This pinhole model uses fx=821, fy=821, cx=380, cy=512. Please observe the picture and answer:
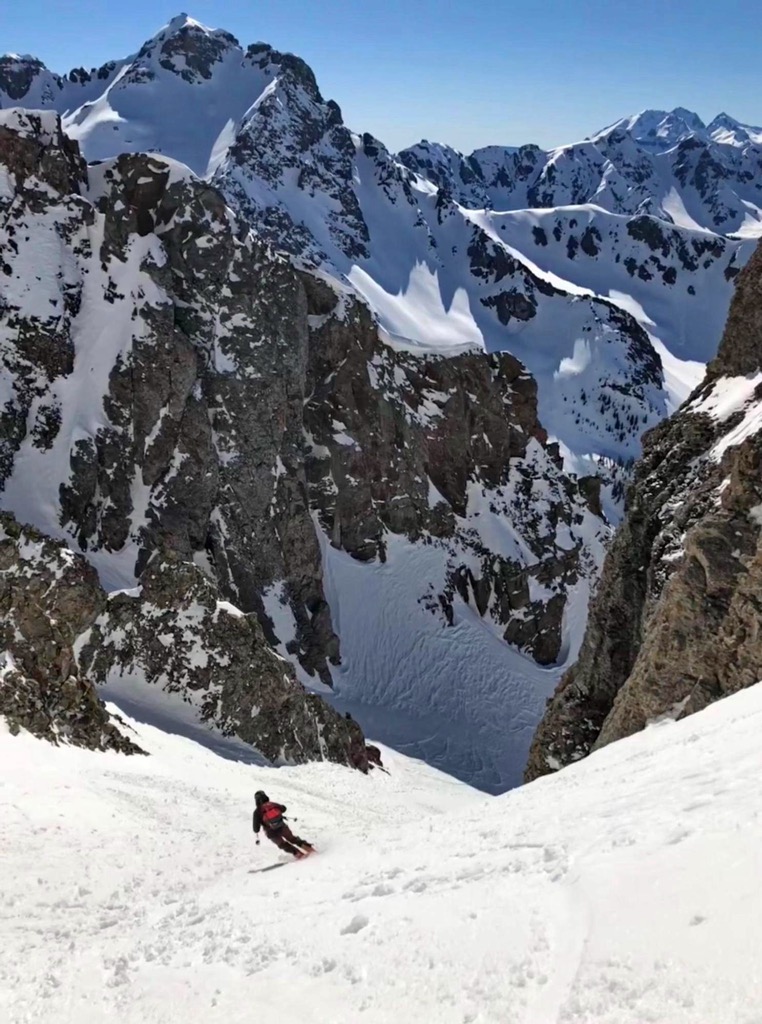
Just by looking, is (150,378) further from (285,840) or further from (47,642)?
(285,840)

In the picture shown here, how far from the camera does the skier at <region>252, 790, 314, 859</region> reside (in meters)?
14.8

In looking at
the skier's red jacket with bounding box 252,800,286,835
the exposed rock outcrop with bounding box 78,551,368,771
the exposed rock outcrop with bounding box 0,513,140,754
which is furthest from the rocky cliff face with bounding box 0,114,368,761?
the skier's red jacket with bounding box 252,800,286,835

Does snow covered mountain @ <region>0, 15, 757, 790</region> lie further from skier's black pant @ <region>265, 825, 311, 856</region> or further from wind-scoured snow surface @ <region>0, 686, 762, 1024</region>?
wind-scoured snow surface @ <region>0, 686, 762, 1024</region>

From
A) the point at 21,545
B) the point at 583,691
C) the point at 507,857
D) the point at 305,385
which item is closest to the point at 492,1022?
the point at 507,857

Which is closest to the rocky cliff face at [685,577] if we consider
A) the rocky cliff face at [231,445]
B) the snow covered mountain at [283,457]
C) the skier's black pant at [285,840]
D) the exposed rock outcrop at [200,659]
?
the skier's black pant at [285,840]

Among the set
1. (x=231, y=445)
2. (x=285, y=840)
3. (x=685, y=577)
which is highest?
(x=231, y=445)

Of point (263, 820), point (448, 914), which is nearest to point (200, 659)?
point (263, 820)

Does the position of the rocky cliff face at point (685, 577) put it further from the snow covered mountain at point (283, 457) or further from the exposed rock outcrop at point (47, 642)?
the snow covered mountain at point (283, 457)

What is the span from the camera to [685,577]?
2406 centimetres

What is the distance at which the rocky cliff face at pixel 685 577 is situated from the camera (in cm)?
2247

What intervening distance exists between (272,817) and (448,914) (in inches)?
309

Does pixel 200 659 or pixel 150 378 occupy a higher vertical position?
pixel 150 378

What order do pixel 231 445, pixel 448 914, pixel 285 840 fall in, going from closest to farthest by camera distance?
pixel 448 914
pixel 285 840
pixel 231 445

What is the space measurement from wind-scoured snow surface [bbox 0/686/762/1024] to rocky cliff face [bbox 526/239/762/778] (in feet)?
23.4
